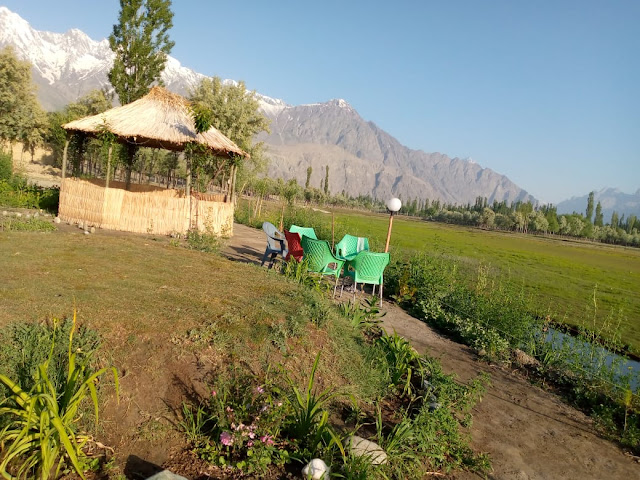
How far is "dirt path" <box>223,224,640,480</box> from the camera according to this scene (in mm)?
3302

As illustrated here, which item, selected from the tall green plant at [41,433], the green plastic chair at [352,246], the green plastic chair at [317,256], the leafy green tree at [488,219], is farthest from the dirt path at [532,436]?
the leafy green tree at [488,219]

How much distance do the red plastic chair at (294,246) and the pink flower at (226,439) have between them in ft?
15.0

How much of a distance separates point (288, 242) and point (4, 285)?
427 cm

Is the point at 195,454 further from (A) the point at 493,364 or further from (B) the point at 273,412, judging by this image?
(A) the point at 493,364

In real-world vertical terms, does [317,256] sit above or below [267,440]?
above

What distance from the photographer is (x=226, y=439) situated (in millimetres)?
2637

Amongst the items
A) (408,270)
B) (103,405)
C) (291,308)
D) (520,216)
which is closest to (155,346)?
(103,405)

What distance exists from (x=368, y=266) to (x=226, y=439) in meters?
4.76

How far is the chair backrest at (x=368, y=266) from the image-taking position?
707 centimetres

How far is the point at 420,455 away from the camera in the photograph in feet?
10.2

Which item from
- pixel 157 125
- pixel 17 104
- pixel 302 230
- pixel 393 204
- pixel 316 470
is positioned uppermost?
pixel 17 104

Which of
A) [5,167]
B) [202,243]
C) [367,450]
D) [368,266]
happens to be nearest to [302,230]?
[202,243]

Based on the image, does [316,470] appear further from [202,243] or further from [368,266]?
[202,243]

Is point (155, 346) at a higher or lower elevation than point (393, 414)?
higher
